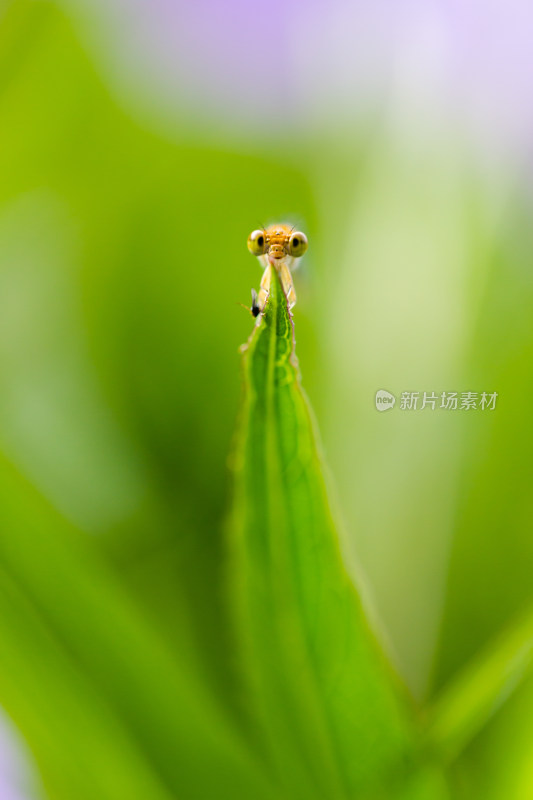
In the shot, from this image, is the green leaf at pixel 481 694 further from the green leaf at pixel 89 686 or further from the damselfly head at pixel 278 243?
the damselfly head at pixel 278 243

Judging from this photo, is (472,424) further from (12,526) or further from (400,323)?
(12,526)

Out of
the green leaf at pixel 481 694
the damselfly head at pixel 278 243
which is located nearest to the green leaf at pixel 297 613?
the green leaf at pixel 481 694

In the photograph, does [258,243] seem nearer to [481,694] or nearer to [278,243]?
[278,243]

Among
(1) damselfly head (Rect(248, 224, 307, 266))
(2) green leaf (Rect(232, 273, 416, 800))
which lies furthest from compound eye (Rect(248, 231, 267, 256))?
(2) green leaf (Rect(232, 273, 416, 800))

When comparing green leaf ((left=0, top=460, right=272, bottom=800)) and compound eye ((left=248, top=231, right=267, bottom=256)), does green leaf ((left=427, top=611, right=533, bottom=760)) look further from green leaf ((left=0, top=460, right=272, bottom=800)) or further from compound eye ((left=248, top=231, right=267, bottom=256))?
compound eye ((left=248, top=231, right=267, bottom=256))

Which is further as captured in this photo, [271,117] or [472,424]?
[271,117]

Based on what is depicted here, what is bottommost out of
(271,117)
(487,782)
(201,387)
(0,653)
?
(487,782)

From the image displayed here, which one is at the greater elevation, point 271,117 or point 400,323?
point 271,117

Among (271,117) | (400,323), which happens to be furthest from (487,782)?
(271,117)
